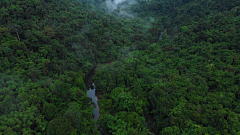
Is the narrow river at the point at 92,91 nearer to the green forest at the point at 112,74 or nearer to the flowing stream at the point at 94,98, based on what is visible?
the flowing stream at the point at 94,98

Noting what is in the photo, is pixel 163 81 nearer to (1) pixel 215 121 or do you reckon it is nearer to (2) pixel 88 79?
(1) pixel 215 121

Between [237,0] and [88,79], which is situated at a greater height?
[237,0]

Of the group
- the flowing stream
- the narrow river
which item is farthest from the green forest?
the flowing stream

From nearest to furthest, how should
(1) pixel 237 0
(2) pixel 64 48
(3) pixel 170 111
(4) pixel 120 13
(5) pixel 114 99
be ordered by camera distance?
(3) pixel 170 111 < (5) pixel 114 99 < (2) pixel 64 48 < (1) pixel 237 0 < (4) pixel 120 13

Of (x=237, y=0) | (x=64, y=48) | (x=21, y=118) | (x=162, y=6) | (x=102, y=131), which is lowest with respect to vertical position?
(x=102, y=131)

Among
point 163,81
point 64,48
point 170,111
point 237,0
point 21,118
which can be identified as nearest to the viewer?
point 21,118

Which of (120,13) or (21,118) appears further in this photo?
(120,13)

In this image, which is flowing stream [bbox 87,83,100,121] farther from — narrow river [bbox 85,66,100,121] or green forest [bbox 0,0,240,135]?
green forest [bbox 0,0,240,135]

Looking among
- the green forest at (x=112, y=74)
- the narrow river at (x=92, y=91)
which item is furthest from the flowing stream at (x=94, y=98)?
the green forest at (x=112, y=74)

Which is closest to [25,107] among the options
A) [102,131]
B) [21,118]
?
[21,118]
